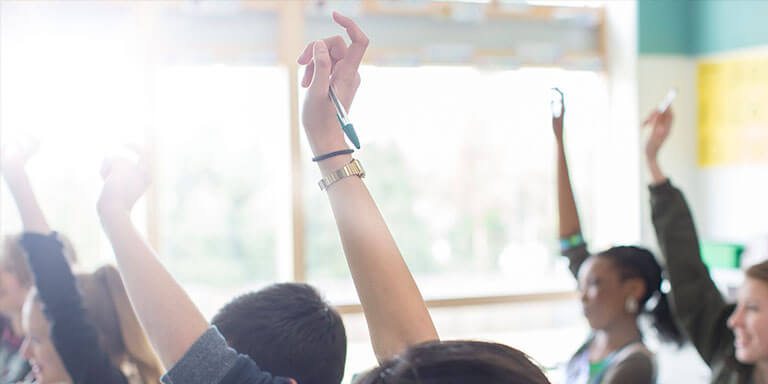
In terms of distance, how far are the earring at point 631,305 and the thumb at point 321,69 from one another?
1.44 metres

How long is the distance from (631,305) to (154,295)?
1472mm

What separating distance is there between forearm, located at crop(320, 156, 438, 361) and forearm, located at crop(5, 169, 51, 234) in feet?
2.46

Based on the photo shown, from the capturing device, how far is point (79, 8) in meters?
2.71

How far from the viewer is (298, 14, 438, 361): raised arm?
0.69 metres

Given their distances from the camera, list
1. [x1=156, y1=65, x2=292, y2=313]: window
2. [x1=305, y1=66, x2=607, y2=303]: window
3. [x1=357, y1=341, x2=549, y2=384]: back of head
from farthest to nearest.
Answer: [x1=305, y1=66, x2=607, y2=303]: window, [x1=156, y1=65, x2=292, y2=313]: window, [x1=357, y1=341, x2=549, y2=384]: back of head

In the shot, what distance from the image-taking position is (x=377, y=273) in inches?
27.3

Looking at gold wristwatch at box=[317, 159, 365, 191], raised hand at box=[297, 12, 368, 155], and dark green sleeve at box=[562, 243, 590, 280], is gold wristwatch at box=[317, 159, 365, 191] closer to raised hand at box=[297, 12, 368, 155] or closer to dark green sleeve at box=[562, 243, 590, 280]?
raised hand at box=[297, 12, 368, 155]

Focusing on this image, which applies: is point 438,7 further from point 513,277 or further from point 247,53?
point 513,277

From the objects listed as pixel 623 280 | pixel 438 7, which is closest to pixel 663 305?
pixel 623 280

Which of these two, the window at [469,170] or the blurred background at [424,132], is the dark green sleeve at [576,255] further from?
the window at [469,170]

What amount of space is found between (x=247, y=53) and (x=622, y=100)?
172 centimetres

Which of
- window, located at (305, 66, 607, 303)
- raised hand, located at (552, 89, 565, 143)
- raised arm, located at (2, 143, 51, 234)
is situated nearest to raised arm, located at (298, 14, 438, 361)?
raised arm, located at (2, 143, 51, 234)

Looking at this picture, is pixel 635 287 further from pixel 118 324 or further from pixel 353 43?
pixel 353 43

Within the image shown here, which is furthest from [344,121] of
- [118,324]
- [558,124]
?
[118,324]
